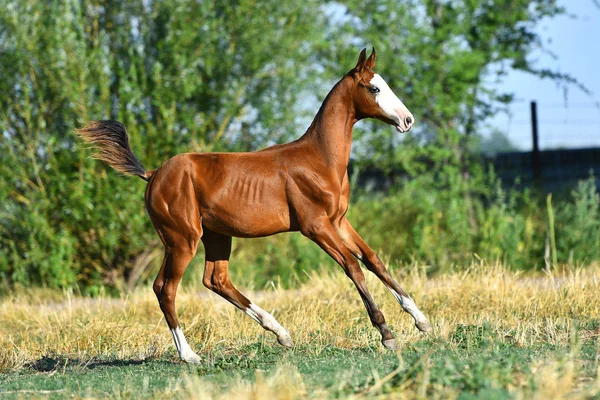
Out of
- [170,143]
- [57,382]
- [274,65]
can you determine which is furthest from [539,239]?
[57,382]

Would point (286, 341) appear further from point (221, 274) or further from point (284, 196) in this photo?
point (284, 196)

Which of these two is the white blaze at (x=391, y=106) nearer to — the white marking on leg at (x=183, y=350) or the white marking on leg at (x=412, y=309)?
the white marking on leg at (x=412, y=309)

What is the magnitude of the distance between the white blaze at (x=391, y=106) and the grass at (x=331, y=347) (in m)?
1.62

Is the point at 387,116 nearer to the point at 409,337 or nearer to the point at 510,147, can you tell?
the point at 409,337

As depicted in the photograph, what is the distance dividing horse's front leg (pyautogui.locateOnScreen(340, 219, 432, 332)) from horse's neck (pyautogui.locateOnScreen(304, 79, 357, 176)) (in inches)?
20.3

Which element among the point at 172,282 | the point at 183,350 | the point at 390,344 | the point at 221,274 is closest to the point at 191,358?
the point at 183,350

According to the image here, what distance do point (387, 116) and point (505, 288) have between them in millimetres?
2968

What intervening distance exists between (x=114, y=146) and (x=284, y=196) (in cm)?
166

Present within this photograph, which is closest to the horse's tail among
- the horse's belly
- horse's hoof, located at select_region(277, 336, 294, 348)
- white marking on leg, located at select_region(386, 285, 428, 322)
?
the horse's belly

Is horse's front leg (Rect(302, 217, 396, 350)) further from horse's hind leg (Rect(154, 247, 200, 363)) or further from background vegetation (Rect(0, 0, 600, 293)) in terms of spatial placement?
background vegetation (Rect(0, 0, 600, 293))

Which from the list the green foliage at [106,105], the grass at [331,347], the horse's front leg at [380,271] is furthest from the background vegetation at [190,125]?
the horse's front leg at [380,271]

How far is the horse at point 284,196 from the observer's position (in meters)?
6.49

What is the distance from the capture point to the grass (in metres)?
4.35

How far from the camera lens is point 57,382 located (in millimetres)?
5652
